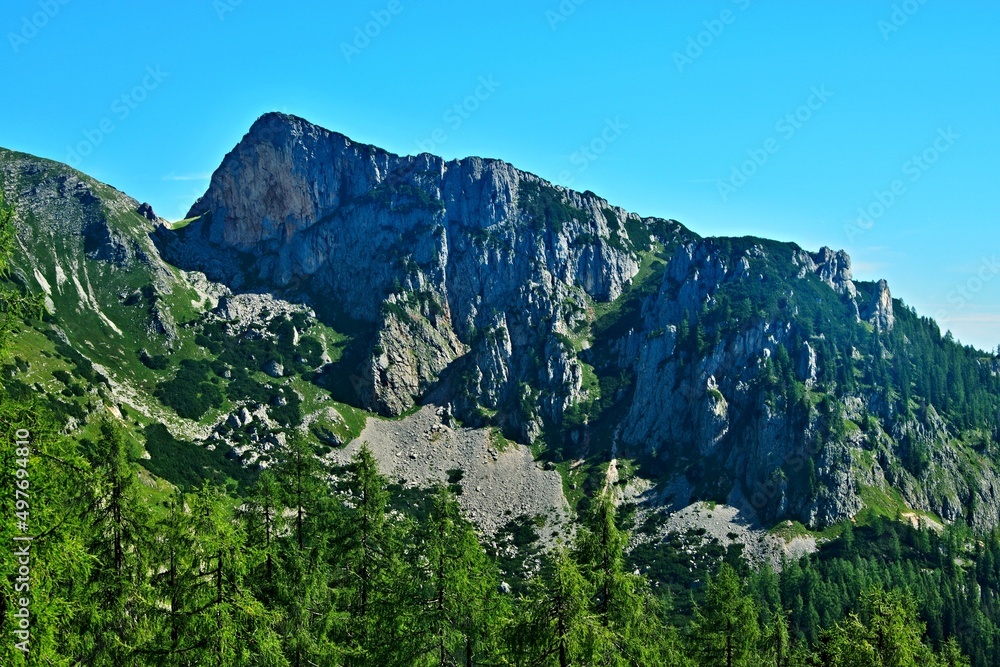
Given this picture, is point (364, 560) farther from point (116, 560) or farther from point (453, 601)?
point (116, 560)

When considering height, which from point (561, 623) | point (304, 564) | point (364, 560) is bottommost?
point (561, 623)

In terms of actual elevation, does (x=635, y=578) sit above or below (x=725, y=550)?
below

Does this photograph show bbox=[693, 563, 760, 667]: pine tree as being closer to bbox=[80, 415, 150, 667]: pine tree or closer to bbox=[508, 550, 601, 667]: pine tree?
bbox=[508, 550, 601, 667]: pine tree

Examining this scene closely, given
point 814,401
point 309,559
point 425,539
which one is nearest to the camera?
point 425,539

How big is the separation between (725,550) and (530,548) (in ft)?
147

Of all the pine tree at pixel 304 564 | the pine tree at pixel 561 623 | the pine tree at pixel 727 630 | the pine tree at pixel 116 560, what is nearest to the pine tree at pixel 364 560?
the pine tree at pixel 304 564

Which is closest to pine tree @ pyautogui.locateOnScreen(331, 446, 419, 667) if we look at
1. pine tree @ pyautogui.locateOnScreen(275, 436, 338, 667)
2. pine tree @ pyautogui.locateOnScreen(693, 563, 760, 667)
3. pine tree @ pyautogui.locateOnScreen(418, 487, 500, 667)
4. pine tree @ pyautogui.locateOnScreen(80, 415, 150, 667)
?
pine tree @ pyautogui.locateOnScreen(275, 436, 338, 667)

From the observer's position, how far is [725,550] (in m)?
165

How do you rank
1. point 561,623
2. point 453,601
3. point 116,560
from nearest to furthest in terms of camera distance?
1. point 561,623
2. point 116,560
3. point 453,601

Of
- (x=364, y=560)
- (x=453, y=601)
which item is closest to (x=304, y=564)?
(x=364, y=560)

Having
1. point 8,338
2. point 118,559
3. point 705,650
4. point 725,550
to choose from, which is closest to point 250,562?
point 118,559

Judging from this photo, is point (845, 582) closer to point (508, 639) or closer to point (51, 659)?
point (508, 639)

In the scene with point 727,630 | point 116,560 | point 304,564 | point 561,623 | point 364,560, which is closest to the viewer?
point 561,623

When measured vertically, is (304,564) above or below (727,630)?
below
